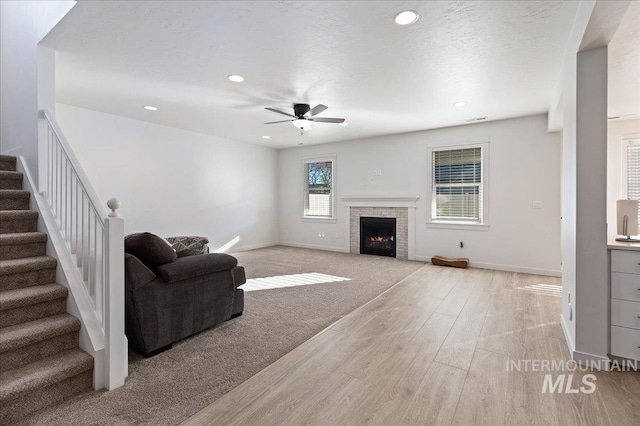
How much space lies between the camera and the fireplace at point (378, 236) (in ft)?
22.0

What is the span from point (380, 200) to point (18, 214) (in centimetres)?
581

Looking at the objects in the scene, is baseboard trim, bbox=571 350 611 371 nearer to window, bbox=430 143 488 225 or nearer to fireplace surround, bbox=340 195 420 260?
window, bbox=430 143 488 225

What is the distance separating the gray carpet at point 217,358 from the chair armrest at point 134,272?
1.97 ft

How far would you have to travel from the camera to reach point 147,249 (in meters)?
2.34

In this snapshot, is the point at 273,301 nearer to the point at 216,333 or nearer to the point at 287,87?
the point at 216,333

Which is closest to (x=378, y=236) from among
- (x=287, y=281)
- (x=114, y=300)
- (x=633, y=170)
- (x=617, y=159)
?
(x=287, y=281)

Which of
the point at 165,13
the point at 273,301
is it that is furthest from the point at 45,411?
the point at 165,13

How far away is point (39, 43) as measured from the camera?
9.52 ft

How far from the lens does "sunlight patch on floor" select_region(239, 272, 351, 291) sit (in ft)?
14.3

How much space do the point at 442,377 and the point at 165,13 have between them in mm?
3459

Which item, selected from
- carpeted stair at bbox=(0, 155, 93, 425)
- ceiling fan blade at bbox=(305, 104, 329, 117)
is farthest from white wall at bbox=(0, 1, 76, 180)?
ceiling fan blade at bbox=(305, 104, 329, 117)

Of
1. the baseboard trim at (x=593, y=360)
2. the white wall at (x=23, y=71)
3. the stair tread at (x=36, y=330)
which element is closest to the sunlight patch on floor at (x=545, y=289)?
the baseboard trim at (x=593, y=360)

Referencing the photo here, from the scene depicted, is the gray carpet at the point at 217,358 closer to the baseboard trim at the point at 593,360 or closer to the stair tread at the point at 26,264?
the stair tread at the point at 26,264

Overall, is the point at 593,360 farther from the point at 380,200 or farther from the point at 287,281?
the point at 380,200
